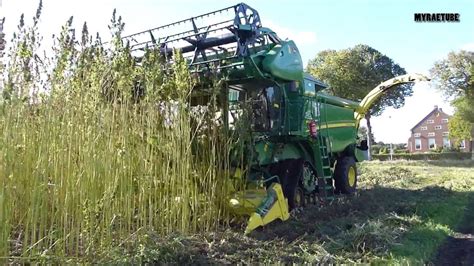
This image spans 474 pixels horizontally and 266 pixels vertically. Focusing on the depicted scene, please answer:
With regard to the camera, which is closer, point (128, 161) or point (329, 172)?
point (128, 161)

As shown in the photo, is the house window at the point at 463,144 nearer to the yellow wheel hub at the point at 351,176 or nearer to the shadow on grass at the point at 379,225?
the yellow wheel hub at the point at 351,176

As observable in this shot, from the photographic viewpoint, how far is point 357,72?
1197 inches

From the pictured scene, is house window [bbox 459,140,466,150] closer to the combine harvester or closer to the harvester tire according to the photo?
the harvester tire

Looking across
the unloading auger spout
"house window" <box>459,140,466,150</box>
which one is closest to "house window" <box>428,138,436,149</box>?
"house window" <box>459,140,466,150</box>


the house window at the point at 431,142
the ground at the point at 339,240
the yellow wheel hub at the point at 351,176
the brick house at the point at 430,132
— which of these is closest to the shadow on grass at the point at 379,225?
the ground at the point at 339,240

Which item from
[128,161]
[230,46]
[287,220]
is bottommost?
[287,220]

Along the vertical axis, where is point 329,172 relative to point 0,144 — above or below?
below

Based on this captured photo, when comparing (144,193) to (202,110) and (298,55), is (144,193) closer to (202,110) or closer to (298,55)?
(202,110)

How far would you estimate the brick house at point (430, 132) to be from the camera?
70.9m

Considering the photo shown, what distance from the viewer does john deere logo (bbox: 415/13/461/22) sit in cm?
942

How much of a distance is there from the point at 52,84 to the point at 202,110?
2370 millimetres

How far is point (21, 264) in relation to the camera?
Result: 3510 mm

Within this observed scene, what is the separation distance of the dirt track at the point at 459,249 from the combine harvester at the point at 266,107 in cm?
208

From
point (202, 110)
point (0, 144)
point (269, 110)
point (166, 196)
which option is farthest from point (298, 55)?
point (0, 144)
